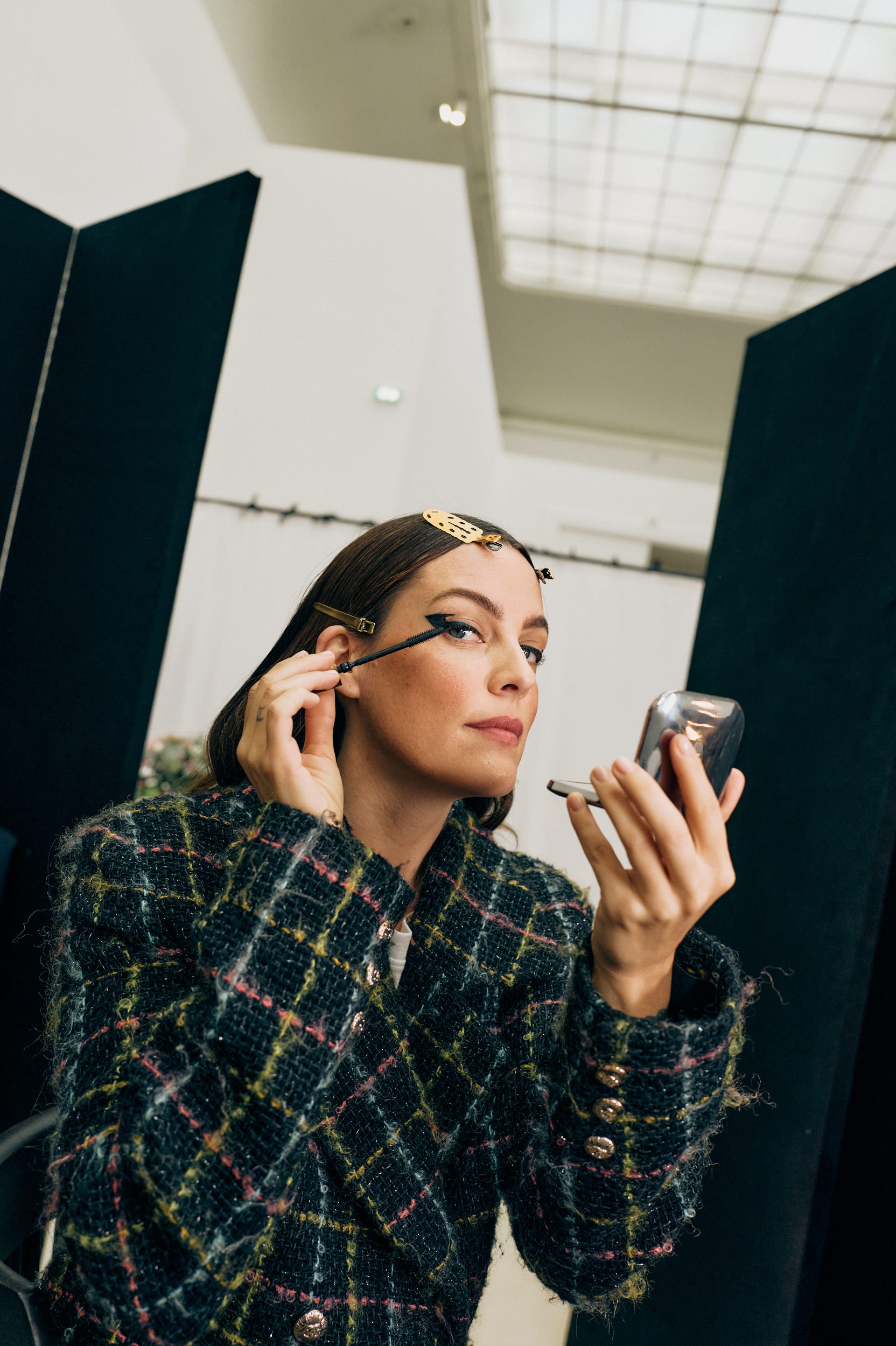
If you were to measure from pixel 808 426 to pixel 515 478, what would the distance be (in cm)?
671

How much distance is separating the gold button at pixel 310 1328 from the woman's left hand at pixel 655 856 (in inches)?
21.3

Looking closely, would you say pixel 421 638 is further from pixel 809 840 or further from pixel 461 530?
pixel 809 840

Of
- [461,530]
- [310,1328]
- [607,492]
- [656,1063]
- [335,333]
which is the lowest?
[310,1328]

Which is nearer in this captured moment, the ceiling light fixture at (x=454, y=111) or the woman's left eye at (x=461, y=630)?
the woman's left eye at (x=461, y=630)

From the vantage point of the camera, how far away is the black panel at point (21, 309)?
2.03 m

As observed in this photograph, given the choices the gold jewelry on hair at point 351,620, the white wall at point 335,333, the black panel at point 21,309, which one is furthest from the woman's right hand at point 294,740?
the white wall at point 335,333

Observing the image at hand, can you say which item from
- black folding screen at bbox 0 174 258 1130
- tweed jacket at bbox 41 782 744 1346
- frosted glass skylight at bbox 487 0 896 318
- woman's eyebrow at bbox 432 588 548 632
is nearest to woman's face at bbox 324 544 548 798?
woman's eyebrow at bbox 432 588 548 632

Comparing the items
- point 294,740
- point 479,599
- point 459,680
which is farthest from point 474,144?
point 294,740

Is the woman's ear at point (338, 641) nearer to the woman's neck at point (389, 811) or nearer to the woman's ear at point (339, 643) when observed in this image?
the woman's ear at point (339, 643)

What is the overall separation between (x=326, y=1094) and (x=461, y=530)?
0.78 m

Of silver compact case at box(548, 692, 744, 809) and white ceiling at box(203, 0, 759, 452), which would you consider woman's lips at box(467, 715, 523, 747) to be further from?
white ceiling at box(203, 0, 759, 452)

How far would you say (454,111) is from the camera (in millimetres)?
5090

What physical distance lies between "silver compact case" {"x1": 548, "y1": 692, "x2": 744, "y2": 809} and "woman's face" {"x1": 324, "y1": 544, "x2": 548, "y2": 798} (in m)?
0.35

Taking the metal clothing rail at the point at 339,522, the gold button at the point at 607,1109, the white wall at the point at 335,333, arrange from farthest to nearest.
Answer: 1. the white wall at the point at 335,333
2. the metal clothing rail at the point at 339,522
3. the gold button at the point at 607,1109
